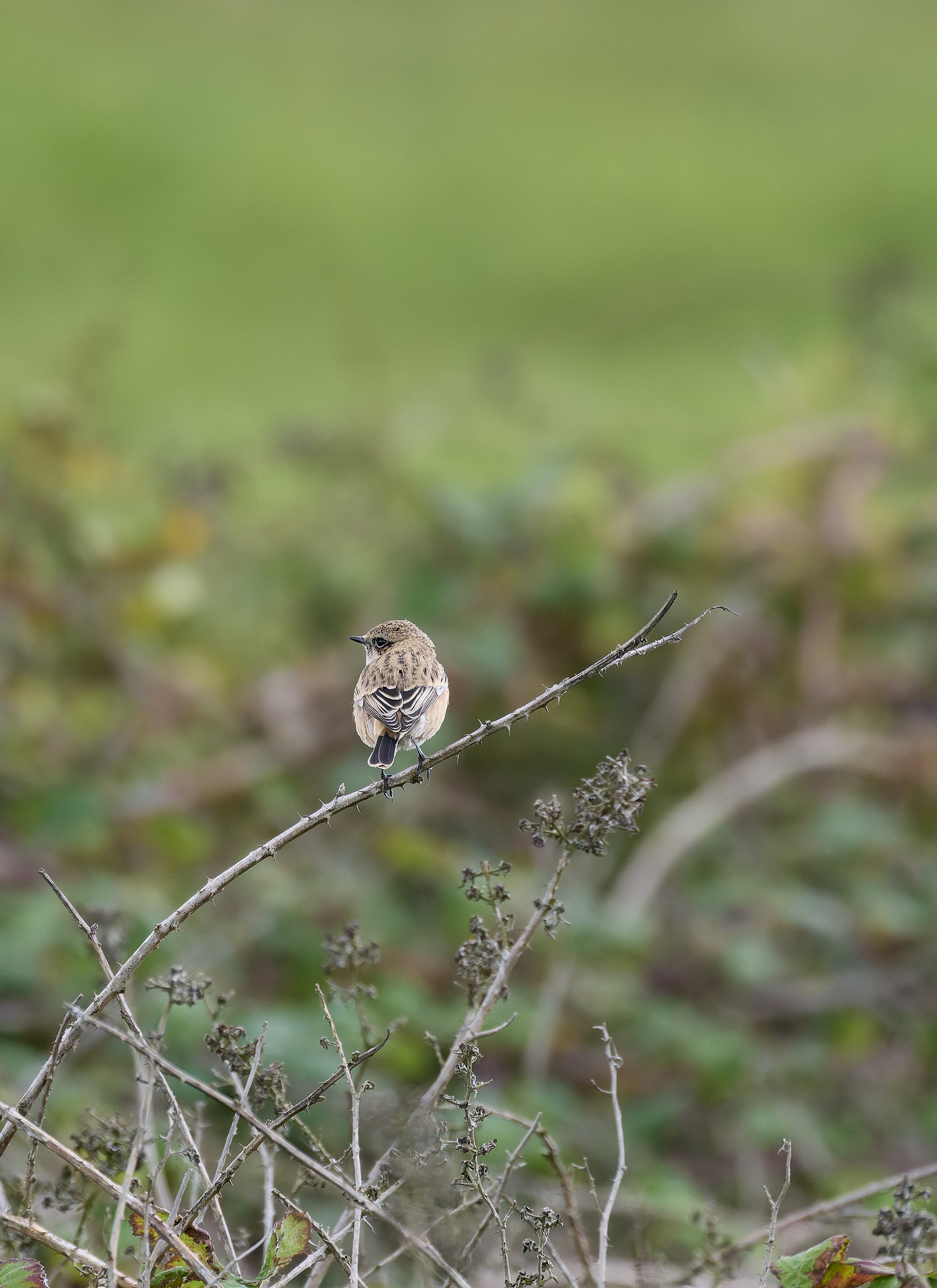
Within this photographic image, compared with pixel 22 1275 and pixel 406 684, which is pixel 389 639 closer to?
pixel 406 684

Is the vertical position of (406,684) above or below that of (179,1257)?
above

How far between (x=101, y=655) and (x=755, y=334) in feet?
15.4

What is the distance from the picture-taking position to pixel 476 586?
4.04 m

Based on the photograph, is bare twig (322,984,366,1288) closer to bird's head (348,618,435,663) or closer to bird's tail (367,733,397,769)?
bird's tail (367,733,397,769)

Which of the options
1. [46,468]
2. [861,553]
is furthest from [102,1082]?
[861,553]

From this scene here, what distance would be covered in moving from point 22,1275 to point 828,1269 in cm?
62

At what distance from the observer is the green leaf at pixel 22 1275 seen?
973 mm

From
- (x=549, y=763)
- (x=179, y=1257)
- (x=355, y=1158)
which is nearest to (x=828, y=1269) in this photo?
(x=355, y=1158)

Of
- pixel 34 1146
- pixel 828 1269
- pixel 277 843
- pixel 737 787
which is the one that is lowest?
pixel 828 1269

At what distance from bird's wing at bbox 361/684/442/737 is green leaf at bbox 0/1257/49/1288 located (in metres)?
0.59

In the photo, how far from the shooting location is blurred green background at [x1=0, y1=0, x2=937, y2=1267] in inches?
113

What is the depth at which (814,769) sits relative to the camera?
3842mm

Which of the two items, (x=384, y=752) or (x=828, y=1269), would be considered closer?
(x=828, y=1269)

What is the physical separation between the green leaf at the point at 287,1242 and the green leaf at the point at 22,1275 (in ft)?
0.53
